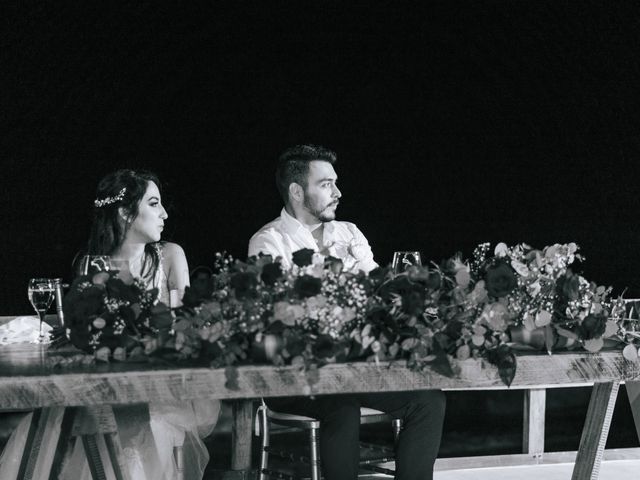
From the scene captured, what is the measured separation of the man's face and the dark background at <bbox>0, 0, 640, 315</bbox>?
3.46 feet

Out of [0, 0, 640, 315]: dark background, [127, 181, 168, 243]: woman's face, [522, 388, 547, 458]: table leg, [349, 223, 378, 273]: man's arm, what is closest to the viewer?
[127, 181, 168, 243]: woman's face

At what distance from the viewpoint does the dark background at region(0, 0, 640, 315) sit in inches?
170

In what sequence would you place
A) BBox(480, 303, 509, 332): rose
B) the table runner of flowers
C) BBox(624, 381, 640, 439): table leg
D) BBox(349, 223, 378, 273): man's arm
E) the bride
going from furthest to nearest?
BBox(349, 223, 378, 273): man's arm
the bride
BBox(624, 381, 640, 439): table leg
BBox(480, 303, 509, 332): rose
the table runner of flowers

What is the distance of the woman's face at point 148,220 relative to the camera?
10.6ft

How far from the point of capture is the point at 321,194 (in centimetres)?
352

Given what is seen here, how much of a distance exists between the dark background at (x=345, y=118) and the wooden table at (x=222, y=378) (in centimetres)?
231

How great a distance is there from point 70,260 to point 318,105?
1.42 meters

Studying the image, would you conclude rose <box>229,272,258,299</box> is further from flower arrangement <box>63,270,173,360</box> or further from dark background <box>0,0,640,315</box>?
dark background <box>0,0,640,315</box>

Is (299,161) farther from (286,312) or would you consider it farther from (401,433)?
(286,312)

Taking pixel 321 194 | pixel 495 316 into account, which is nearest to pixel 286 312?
pixel 495 316

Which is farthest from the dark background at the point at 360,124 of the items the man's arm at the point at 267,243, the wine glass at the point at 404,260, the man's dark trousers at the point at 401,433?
the wine glass at the point at 404,260

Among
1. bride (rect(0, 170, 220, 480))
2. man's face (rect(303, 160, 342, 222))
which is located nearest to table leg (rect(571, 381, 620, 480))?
bride (rect(0, 170, 220, 480))

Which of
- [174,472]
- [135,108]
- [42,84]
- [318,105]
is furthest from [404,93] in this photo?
[174,472]

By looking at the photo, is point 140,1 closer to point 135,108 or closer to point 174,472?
point 135,108
